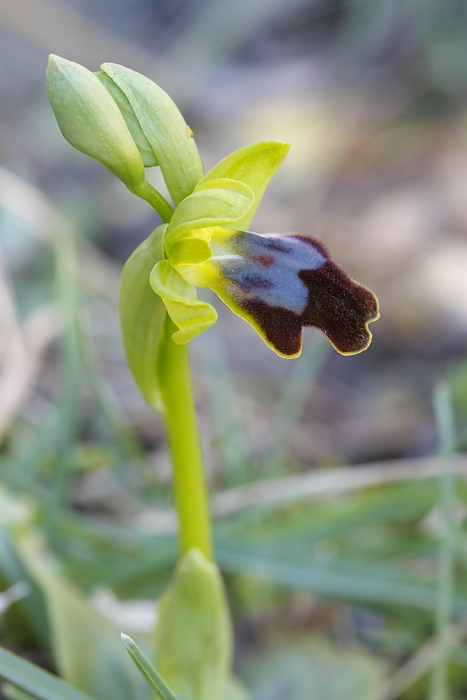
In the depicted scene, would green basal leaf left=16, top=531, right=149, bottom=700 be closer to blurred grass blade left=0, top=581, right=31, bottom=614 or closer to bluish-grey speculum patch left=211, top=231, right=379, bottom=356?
blurred grass blade left=0, top=581, right=31, bottom=614

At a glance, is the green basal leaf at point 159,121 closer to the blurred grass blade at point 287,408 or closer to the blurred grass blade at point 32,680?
the blurred grass blade at point 32,680

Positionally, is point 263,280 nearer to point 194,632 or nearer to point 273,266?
point 273,266

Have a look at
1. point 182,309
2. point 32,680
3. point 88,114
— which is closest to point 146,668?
point 32,680

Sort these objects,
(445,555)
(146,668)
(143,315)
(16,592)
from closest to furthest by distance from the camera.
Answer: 1. (146,668)
2. (143,315)
3. (445,555)
4. (16,592)

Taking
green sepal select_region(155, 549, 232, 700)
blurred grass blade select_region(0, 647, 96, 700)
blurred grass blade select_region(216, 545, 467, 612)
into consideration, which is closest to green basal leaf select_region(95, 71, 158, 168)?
green sepal select_region(155, 549, 232, 700)

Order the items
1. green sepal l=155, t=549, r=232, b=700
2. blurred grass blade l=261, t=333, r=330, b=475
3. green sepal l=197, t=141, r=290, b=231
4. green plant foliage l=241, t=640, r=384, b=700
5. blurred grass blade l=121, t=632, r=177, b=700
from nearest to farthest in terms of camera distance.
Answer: blurred grass blade l=121, t=632, r=177, b=700
green sepal l=197, t=141, r=290, b=231
green sepal l=155, t=549, r=232, b=700
green plant foliage l=241, t=640, r=384, b=700
blurred grass blade l=261, t=333, r=330, b=475
